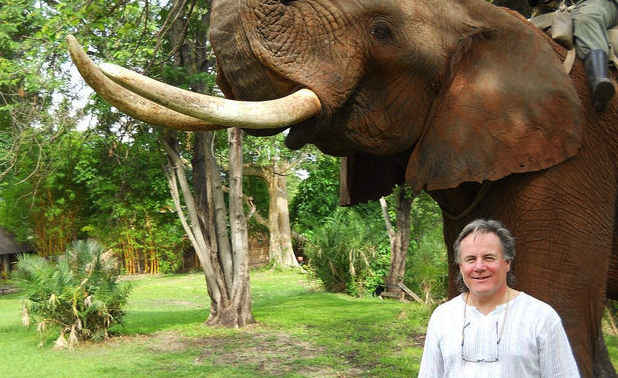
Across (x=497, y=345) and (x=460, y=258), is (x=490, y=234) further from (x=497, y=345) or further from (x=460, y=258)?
(x=497, y=345)

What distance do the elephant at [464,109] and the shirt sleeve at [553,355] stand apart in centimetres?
81

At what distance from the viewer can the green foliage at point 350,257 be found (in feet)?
57.5

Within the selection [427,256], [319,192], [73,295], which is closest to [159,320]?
[73,295]

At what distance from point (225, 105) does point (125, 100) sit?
0.33 metres

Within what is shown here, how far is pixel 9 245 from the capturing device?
89.8 feet

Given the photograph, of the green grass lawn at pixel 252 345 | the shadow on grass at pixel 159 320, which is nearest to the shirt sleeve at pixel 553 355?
the green grass lawn at pixel 252 345

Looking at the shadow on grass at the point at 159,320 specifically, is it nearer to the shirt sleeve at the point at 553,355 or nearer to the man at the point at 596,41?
the man at the point at 596,41

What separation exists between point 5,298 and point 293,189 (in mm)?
22623

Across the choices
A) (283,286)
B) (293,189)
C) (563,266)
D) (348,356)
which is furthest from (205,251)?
(293,189)

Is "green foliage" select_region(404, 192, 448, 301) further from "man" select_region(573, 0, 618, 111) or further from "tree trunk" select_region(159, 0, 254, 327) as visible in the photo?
"man" select_region(573, 0, 618, 111)

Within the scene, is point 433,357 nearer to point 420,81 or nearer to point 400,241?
point 420,81

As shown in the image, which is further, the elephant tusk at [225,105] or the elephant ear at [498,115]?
the elephant ear at [498,115]

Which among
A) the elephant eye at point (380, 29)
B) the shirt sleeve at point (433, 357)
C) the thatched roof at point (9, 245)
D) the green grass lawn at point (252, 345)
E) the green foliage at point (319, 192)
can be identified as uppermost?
the green foliage at point (319, 192)

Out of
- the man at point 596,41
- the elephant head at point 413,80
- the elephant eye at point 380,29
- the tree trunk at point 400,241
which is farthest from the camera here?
the tree trunk at point 400,241
